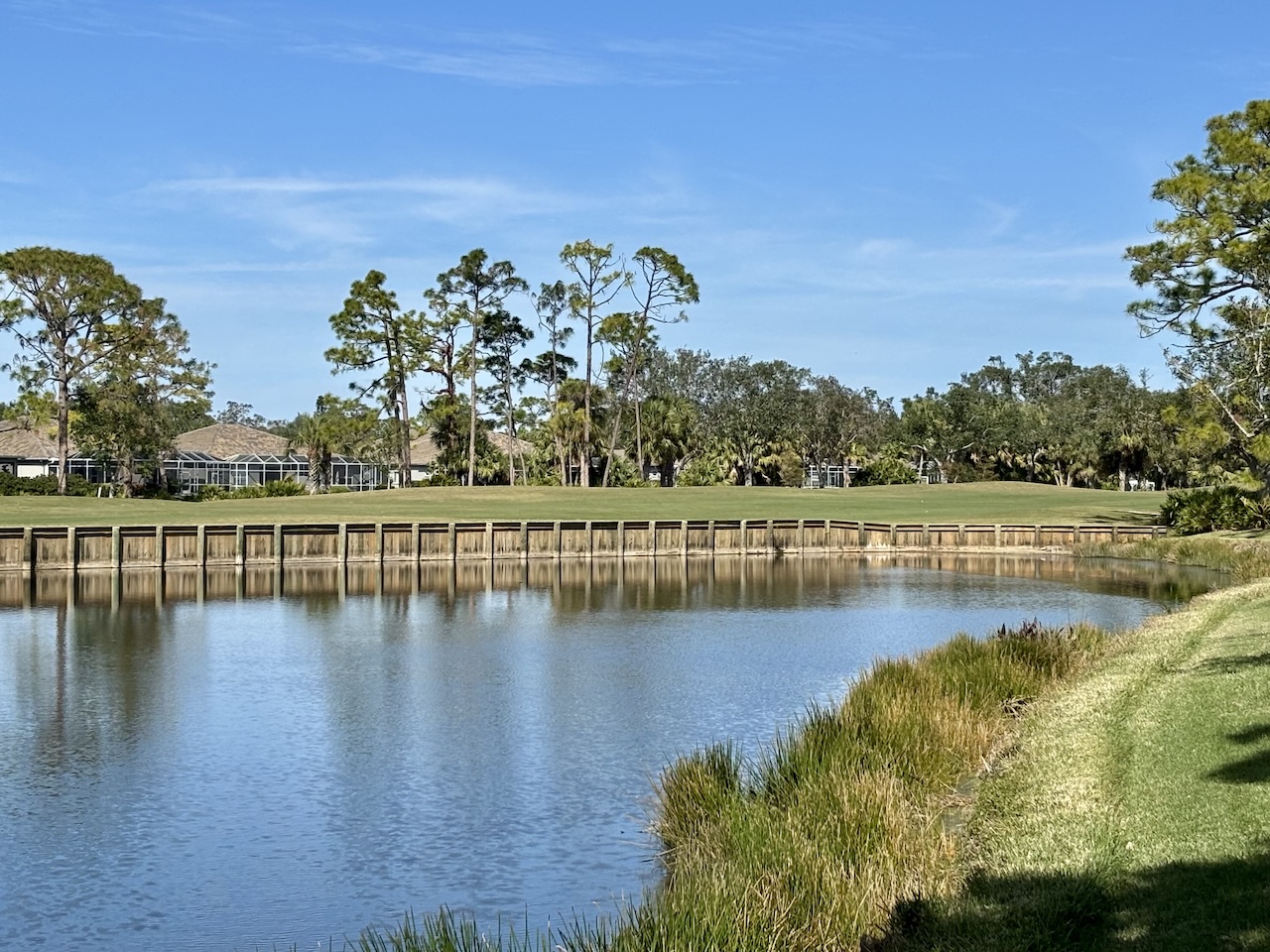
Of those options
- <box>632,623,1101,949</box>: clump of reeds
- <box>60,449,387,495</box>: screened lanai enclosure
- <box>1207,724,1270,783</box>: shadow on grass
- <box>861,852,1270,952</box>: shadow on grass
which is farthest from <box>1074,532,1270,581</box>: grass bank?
<box>60,449,387,495</box>: screened lanai enclosure

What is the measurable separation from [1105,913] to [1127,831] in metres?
1.64

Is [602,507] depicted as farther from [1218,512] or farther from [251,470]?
[251,470]

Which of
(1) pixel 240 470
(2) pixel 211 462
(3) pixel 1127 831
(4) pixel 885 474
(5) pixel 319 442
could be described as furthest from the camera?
(4) pixel 885 474

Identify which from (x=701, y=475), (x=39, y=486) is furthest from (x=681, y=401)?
(x=39, y=486)

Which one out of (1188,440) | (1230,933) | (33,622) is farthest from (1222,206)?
(1230,933)

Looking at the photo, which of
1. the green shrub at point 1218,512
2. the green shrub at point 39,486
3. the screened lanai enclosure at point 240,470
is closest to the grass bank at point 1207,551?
the green shrub at point 1218,512

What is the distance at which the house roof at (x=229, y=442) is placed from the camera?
107 meters

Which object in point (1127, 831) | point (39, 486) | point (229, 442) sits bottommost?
point (1127, 831)

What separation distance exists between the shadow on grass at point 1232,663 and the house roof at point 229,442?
95194 mm

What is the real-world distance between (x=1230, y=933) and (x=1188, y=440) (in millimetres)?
40856

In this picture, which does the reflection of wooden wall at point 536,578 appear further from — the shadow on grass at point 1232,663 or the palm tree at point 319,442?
the palm tree at point 319,442

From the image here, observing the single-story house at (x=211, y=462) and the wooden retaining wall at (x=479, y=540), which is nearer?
the wooden retaining wall at (x=479, y=540)

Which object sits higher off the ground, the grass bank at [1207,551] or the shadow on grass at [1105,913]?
the grass bank at [1207,551]

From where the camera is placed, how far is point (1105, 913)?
28.2ft
